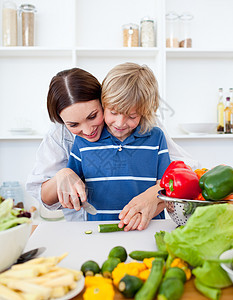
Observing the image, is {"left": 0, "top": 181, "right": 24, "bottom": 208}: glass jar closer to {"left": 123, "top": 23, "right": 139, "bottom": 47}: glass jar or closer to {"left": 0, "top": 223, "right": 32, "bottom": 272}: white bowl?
{"left": 123, "top": 23, "right": 139, "bottom": 47}: glass jar

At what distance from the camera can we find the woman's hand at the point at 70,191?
1089mm

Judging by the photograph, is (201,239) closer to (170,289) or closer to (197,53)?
(170,289)

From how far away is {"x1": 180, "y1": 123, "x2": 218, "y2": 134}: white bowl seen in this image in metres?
2.47

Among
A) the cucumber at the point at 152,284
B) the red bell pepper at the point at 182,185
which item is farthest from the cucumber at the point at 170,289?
the red bell pepper at the point at 182,185

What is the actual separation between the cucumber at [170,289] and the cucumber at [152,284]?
0.5 inches

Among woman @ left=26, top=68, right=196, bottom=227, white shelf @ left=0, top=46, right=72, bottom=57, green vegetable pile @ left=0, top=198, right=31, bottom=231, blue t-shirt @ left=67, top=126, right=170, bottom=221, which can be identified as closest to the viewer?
green vegetable pile @ left=0, top=198, right=31, bottom=231

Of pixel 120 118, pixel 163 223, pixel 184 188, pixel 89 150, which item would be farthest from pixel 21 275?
pixel 89 150

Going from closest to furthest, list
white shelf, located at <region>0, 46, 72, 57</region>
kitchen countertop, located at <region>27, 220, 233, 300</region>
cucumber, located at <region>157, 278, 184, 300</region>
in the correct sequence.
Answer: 1. cucumber, located at <region>157, 278, 184, 300</region>
2. kitchen countertop, located at <region>27, 220, 233, 300</region>
3. white shelf, located at <region>0, 46, 72, 57</region>

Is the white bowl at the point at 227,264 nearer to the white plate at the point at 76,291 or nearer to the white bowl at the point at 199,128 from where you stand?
the white plate at the point at 76,291

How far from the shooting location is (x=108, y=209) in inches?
54.4

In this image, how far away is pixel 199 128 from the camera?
2.48 meters

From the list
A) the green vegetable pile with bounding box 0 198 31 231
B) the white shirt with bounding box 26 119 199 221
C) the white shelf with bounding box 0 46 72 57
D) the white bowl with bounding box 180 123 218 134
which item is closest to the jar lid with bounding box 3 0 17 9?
the white shelf with bounding box 0 46 72 57

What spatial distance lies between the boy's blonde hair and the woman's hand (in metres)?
0.29

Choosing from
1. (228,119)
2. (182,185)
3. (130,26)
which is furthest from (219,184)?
(130,26)
